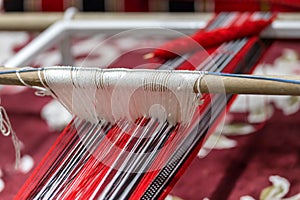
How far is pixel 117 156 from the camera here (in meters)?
0.73

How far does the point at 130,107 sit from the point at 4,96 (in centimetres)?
52

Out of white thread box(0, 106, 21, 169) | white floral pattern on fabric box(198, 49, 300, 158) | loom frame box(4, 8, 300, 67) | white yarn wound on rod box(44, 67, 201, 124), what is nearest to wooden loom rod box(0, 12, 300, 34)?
Result: loom frame box(4, 8, 300, 67)

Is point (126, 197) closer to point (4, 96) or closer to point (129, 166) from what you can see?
point (129, 166)

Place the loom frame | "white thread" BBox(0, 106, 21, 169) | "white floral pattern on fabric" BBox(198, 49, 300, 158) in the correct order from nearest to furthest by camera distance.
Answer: "white thread" BBox(0, 106, 21, 169)
"white floral pattern on fabric" BBox(198, 49, 300, 158)
the loom frame

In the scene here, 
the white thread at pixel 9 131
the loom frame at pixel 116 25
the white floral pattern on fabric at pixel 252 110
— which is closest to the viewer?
the white thread at pixel 9 131

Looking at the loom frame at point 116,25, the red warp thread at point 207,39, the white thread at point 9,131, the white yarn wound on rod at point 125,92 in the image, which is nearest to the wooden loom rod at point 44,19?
the loom frame at point 116,25

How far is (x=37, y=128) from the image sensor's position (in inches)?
43.1

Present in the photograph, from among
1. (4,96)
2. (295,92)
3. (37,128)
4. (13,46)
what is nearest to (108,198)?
(295,92)

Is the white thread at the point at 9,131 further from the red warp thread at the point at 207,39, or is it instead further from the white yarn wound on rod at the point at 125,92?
the red warp thread at the point at 207,39

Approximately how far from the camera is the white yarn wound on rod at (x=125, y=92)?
2.38 ft

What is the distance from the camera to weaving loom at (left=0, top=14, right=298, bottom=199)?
710 millimetres

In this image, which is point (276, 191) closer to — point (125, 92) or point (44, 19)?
point (125, 92)

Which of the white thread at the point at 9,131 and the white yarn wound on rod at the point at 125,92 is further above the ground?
the white yarn wound on rod at the point at 125,92

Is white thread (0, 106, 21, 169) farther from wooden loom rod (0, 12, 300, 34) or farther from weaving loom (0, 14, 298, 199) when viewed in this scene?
wooden loom rod (0, 12, 300, 34)
